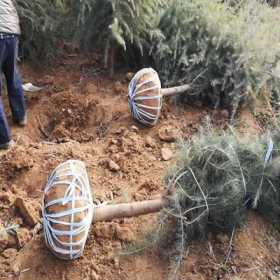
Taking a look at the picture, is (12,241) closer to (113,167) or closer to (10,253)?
(10,253)

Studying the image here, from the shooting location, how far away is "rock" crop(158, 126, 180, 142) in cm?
369

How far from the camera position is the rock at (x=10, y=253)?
2.60 meters

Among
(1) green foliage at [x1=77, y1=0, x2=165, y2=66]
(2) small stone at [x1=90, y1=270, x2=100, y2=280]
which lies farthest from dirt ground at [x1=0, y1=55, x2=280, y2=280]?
(1) green foliage at [x1=77, y1=0, x2=165, y2=66]

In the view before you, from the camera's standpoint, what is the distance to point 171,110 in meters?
4.07

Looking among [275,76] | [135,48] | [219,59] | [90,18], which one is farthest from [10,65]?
[275,76]

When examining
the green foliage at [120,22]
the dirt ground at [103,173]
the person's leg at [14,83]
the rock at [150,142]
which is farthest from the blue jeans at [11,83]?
the rock at [150,142]

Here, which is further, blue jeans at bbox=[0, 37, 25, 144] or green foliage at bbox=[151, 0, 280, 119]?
green foliage at bbox=[151, 0, 280, 119]

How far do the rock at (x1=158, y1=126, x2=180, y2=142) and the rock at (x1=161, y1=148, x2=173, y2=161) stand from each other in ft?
0.47

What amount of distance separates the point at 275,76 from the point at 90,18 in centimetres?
182

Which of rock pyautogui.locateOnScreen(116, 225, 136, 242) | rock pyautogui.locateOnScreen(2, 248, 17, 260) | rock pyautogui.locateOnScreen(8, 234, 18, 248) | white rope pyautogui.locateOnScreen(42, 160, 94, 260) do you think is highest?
white rope pyautogui.locateOnScreen(42, 160, 94, 260)

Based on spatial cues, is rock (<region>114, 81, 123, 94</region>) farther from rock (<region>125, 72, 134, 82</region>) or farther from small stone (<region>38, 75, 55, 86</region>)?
small stone (<region>38, 75, 55, 86</region>)

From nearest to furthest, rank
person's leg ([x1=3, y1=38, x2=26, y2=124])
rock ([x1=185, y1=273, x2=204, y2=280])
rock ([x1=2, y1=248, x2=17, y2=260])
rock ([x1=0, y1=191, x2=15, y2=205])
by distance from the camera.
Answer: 1. rock ([x1=185, y1=273, x2=204, y2=280])
2. rock ([x1=2, y1=248, x2=17, y2=260])
3. rock ([x1=0, y1=191, x2=15, y2=205])
4. person's leg ([x1=3, y1=38, x2=26, y2=124])

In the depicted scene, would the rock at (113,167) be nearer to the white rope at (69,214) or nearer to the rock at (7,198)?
the rock at (7,198)

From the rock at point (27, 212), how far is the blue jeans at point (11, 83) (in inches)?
38.5
